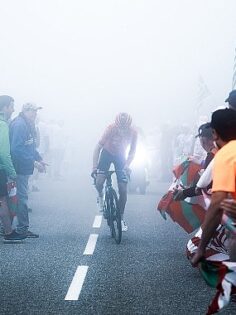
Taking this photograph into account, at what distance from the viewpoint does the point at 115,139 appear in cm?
993

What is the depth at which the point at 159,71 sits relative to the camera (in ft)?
387

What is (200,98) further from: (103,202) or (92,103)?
(92,103)

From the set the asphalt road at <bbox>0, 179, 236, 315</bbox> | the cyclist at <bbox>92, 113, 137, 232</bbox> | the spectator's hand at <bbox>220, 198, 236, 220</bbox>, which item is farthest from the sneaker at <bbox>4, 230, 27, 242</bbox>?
the spectator's hand at <bbox>220, 198, 236, 220</bbox>

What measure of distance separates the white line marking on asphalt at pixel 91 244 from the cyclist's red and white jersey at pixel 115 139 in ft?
4.55

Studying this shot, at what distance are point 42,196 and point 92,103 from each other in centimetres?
7752

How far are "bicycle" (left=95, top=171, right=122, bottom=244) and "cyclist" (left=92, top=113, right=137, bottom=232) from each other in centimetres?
21

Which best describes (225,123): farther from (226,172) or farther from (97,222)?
(97,222)

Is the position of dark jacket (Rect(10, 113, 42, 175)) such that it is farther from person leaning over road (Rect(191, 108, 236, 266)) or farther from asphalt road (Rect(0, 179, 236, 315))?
person leaning over road (Rect(191, 108, 236, 266))

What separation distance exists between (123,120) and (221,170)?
6038mm

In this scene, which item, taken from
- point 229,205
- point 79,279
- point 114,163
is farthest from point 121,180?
point 229,205

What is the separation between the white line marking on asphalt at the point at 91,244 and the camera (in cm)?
834

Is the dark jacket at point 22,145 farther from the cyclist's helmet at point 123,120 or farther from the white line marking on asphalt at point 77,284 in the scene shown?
the white line marking on asphalt at point 77,284

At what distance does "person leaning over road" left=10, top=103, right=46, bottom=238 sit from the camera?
9469 millimetres

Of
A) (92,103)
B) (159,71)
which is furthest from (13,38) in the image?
(92,103)
